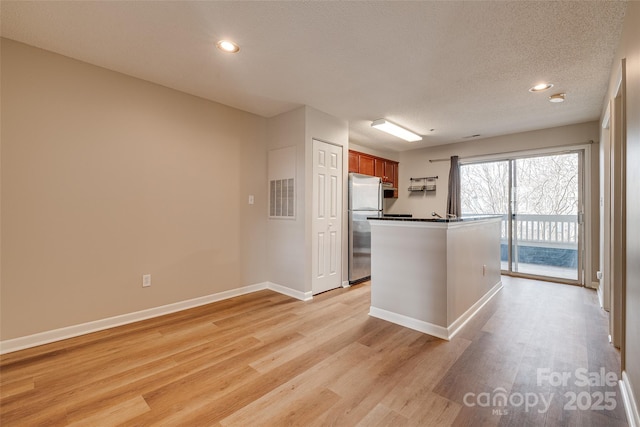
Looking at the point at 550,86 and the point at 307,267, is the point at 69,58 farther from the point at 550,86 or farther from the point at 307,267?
the point at 550,86

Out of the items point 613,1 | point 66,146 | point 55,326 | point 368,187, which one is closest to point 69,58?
point 66,146

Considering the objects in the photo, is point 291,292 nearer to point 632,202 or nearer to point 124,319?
point 124,319

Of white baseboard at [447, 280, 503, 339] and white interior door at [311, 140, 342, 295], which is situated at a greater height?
white interior door at [311, 140, 342, 295]

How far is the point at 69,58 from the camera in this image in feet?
8.23

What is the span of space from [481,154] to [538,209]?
1.33 metres

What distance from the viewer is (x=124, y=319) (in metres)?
2.81

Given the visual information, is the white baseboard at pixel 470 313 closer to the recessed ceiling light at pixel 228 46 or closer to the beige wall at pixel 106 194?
the beige wall at pixel 106 194

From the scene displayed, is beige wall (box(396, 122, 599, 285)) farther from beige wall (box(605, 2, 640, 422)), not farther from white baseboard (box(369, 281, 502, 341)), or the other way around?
beige wall (box(605, 2, 640, 422))

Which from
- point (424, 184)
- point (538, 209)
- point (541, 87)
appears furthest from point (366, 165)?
point (538, 209)

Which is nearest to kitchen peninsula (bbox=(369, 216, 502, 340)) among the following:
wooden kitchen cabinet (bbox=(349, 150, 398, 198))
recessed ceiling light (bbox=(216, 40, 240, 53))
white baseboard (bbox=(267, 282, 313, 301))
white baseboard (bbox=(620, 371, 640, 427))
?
white baseboard (bbox=(267, 282, 313, 301))

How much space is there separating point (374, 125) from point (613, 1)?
2.66m

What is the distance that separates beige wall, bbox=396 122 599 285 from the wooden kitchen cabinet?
302 millimetres

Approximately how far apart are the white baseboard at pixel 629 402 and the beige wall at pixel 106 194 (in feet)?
11.8

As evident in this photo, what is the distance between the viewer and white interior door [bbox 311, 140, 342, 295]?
3.76 m
